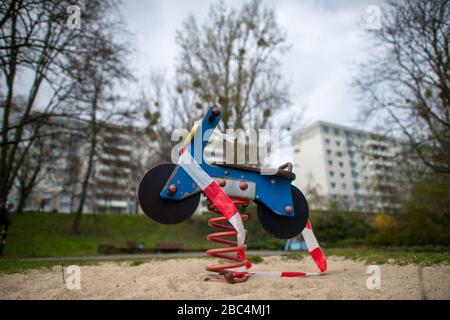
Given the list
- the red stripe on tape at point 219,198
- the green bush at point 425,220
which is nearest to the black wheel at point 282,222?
the red stripe on tape at point 219,198

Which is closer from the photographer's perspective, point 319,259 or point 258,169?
point 258,169

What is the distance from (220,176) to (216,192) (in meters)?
0.23

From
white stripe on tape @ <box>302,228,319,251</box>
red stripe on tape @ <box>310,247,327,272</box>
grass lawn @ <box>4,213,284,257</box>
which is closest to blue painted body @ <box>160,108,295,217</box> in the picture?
white stripe on tape @ <box>302,228,319,251</box>

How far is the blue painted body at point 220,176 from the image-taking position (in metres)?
3.53

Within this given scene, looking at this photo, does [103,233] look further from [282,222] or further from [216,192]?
[216,192]

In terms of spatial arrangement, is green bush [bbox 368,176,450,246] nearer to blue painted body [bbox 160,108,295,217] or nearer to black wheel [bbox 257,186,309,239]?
black wheel [bbox 257,186,309,239]

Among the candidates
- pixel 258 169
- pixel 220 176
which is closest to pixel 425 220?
pixel 258 169

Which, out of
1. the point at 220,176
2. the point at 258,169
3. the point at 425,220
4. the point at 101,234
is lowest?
the point at 101,234

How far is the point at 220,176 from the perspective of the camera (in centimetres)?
364

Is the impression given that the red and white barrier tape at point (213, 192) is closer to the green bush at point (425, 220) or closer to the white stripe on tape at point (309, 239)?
the white stripe on tape at point (309, 239)

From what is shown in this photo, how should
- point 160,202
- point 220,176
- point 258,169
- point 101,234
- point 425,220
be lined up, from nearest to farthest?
1. point 160,202
2. point 220,176
3. point 258,169
4. point 425,220
5. point 101,234

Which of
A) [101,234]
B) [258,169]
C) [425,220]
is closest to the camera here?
[258,169]
